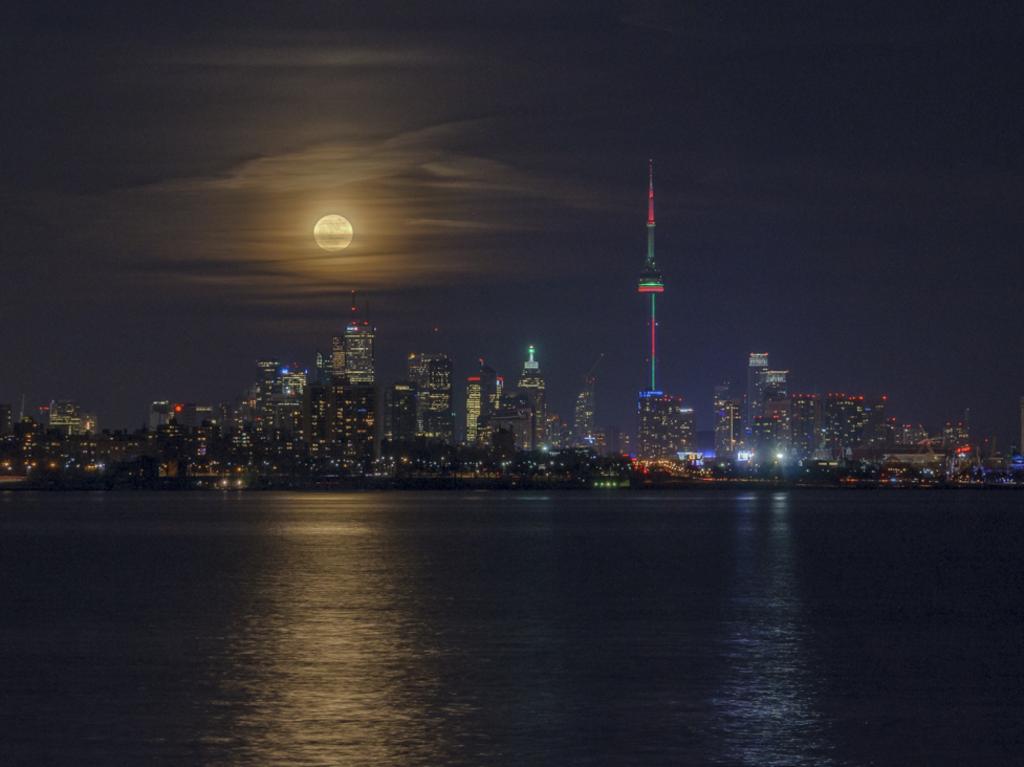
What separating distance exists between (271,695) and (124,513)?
14772 centimetres

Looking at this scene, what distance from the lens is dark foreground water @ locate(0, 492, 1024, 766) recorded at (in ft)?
95.5

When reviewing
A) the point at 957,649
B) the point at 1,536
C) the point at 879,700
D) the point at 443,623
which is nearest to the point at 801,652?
the point at 957,649

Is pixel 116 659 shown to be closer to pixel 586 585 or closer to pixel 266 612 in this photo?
pixel 266 612

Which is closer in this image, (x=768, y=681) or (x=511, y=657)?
(x=768, y=681)

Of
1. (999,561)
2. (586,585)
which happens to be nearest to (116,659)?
(586,585)

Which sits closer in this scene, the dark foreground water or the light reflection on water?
the light reflection on water

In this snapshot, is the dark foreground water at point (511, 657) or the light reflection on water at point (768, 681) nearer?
the light reflection on water at point (768, 681)

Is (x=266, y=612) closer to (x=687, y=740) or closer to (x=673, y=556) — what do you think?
(x=687, y=740)

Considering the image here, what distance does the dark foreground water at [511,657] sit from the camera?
2911 centimetres

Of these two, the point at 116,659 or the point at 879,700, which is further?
the point at 116,659

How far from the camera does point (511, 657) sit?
41781mm

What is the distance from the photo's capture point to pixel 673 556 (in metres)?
89.3

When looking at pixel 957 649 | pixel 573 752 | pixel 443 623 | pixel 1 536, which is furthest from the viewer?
pixel 1 536

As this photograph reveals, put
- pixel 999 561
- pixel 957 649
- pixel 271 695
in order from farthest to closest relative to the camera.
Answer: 1. pixel 999 561
2. pixel 957 649
3. pixel 271 695
